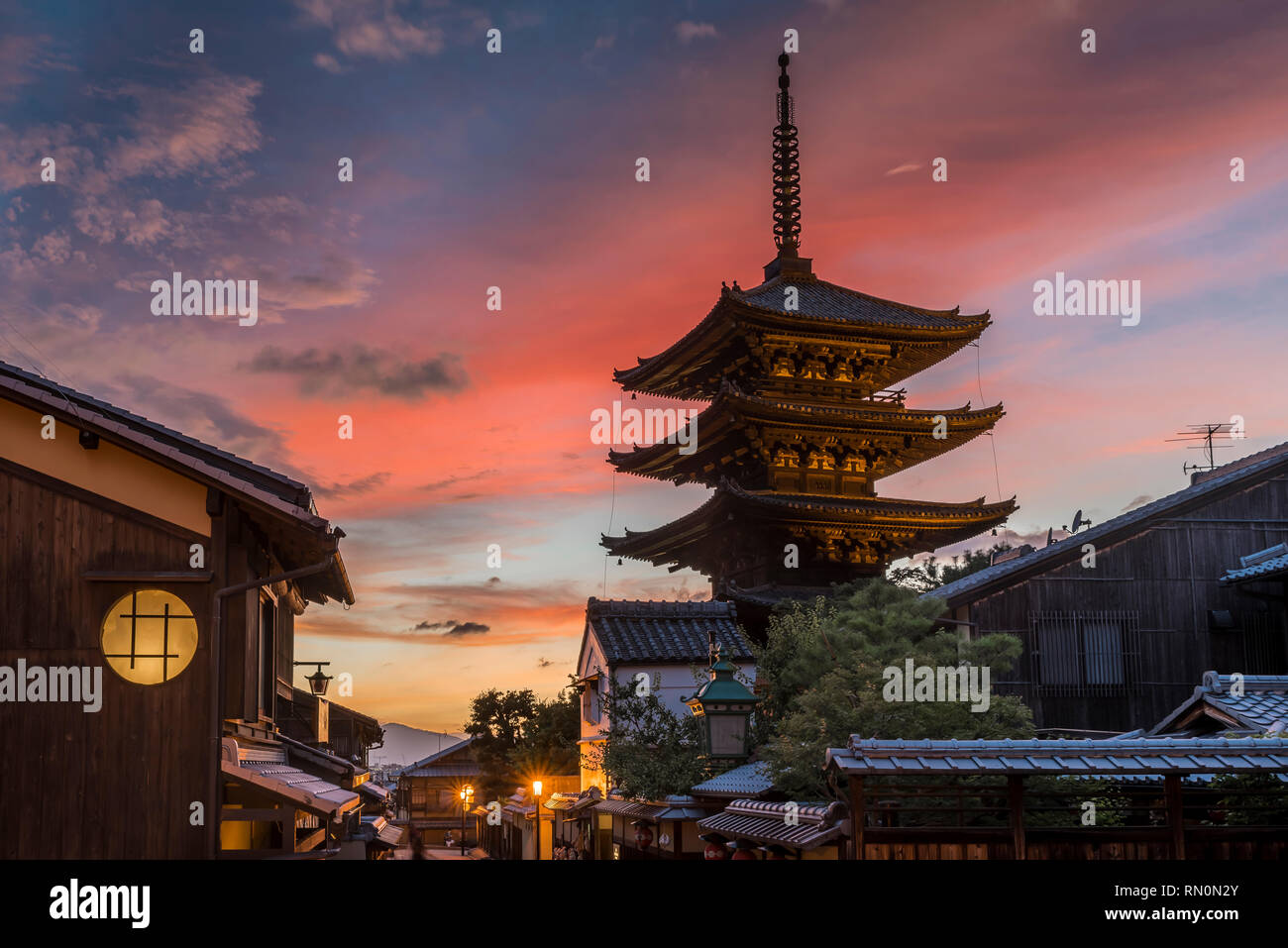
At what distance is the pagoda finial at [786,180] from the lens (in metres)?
41.3

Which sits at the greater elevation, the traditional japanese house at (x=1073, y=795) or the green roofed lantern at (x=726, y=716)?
the green roofed lantern at (x=726, y=716)

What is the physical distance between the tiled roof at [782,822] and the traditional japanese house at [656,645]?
1069cm

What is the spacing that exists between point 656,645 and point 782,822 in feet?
52.0

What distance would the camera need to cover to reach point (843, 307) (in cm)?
3925

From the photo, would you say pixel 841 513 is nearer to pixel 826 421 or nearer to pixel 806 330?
pixel 826 421

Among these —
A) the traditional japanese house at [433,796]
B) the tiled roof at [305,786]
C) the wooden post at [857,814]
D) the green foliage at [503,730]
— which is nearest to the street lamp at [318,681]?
the tiled roof at [305,786]

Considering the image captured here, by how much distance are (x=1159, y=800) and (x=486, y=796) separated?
4780 cm

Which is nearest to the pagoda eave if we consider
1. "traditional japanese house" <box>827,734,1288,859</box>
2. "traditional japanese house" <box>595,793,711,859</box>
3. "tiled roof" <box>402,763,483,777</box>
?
"traditional japanese house" <box>595,793,711,859</box>

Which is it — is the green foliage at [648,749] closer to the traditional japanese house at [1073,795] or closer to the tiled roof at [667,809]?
the tiled roof at [667,809]

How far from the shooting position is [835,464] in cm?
3812

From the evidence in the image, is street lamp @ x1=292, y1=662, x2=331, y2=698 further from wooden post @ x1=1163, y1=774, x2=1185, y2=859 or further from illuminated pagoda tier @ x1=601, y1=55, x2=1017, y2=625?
wooden post @ x1=1163, y1=774, x2=1185, y2=859

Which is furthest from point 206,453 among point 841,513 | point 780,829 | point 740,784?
point 841,513

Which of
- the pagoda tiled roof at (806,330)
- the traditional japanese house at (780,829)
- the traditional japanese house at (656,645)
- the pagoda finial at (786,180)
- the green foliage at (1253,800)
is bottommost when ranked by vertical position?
the traditional japanese house at (780,829)
